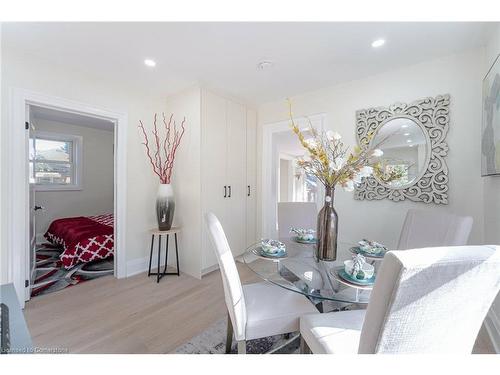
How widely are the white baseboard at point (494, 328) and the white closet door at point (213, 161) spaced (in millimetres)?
2555

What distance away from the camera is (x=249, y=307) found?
1.27 metres

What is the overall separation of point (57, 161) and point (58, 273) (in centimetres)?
262

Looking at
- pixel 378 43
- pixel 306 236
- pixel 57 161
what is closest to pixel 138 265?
pixel 306 236

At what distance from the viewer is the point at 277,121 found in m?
3.29

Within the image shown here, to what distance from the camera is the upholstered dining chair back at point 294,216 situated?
Answer: 7.60ft

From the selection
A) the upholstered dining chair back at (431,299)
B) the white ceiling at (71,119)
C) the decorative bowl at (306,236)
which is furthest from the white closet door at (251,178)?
the upholstered dining chair back at (431,299)

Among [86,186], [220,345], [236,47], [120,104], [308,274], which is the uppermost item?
[236,47]

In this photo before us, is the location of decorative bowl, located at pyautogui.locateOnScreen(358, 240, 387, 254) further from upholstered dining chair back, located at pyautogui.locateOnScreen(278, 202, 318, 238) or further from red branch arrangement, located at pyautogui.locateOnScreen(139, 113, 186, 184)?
red branch arrangement, located at pyautogui.locateOnScreen(139, 113, 186, 184)

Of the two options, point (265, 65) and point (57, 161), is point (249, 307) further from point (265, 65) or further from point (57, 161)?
point (57, 161)

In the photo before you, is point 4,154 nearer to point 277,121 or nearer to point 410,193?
point 277,121

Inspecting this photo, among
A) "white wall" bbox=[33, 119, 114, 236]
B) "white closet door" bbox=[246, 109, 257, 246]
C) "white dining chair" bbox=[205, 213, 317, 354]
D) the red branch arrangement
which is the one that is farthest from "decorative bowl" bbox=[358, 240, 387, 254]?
"white wall" bbox=[33, 119, 114, 236]

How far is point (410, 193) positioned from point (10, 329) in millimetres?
2933

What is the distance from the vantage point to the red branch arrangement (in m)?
2.79

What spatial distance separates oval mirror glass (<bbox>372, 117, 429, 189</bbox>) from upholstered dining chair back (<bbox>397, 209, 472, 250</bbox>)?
0.62 m
